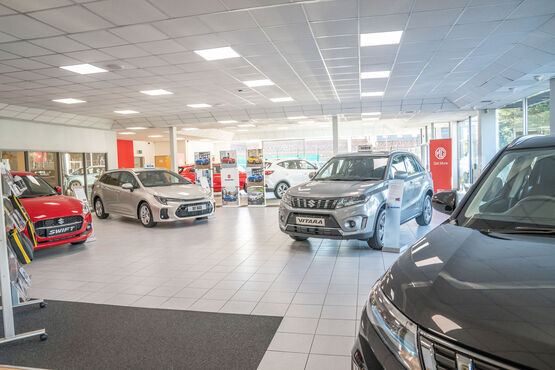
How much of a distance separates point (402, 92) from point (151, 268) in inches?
398

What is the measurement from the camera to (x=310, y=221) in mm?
5434

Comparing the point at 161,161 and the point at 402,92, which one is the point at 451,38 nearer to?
the point at 402,92

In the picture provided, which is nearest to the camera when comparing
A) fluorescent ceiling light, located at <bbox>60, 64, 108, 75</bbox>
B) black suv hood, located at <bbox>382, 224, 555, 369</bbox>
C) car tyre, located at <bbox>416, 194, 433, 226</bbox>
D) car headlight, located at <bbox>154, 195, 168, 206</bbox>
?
black suv hood, located at <bbox>382, 224, 555, 369</bbox>

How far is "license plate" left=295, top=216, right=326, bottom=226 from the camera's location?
533 centimetres

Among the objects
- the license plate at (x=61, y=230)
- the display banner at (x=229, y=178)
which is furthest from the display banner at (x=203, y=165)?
the license plate at (x=61, y=230)

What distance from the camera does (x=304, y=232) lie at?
5.54 meters

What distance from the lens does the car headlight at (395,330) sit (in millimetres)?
1211

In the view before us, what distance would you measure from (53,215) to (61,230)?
28cm

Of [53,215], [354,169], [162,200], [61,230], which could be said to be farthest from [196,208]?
[354,169]

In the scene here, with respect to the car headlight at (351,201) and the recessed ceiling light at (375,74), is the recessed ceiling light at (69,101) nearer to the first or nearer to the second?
the recessed ceiling light at (375,74)

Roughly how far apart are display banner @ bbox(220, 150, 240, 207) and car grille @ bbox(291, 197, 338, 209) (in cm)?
677

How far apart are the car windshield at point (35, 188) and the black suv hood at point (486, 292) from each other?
263 inches

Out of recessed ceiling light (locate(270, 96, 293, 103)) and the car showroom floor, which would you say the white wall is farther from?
recessed ceiling light (locate(270, 96, 293, 103))

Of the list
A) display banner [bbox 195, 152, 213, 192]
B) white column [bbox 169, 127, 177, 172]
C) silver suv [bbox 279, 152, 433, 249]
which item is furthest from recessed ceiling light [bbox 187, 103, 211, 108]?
silver suv [bbox 279, 152, 433, 249]
